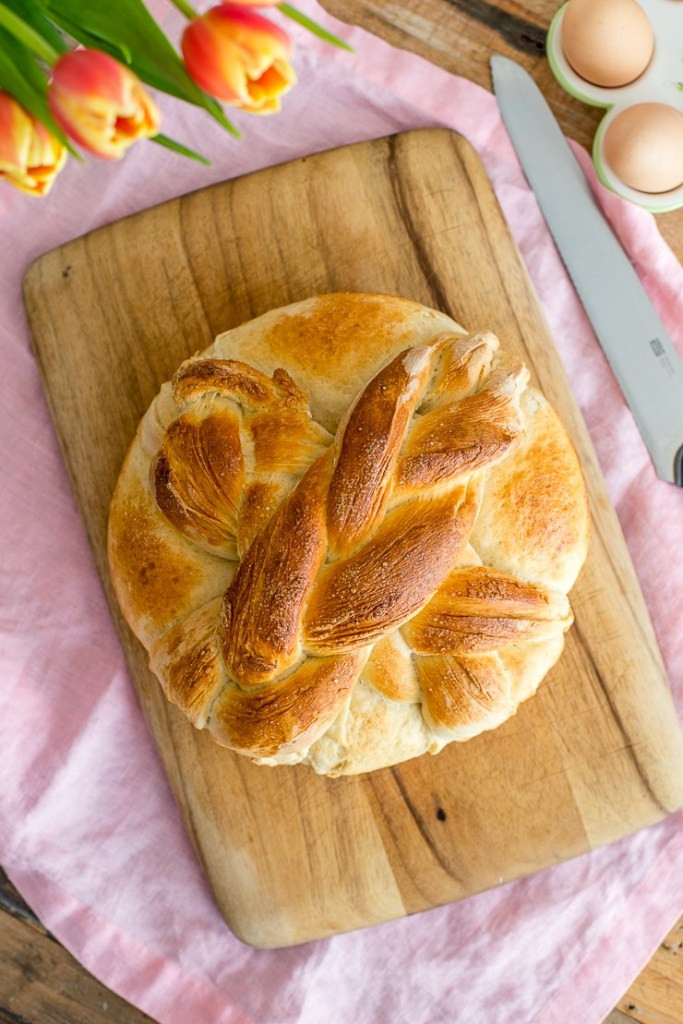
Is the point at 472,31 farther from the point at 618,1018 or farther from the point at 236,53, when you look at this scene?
the point at 618,1018

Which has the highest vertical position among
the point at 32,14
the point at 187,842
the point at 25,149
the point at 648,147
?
the point at 32,14

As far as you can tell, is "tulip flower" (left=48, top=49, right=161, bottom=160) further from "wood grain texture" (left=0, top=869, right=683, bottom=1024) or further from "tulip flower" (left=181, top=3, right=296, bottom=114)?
"wood grain texture" (left=0, top=869, right=683, bottom=1024)

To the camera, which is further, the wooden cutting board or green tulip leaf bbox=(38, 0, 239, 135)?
the wooden cutting board

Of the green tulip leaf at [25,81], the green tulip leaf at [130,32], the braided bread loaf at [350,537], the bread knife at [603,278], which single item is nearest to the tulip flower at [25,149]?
the green tulip leaf at [25,81]

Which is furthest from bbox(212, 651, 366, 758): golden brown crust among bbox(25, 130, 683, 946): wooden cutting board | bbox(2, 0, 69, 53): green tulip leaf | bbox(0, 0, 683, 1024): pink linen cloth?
bbox(2, 0, 69, 53): green tulip leaf

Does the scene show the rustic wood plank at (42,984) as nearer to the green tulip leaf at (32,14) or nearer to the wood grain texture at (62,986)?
the wood grain texture at (62,986)

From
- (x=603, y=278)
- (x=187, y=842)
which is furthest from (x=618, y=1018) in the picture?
(x=603, y=278)
